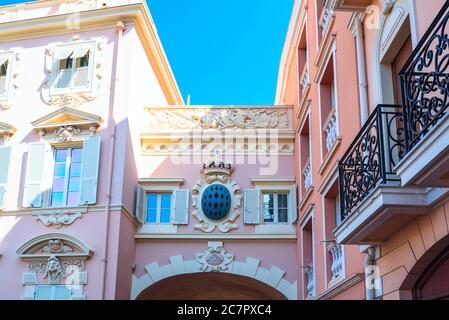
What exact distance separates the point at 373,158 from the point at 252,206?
843cm

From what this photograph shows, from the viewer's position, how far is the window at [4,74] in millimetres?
16484

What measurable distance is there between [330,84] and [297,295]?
18.6ft

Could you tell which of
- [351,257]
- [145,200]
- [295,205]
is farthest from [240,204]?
[351,257]

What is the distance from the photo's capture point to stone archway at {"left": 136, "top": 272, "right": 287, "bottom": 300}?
51.6 ft

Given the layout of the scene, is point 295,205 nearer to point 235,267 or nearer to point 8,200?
point 235,267

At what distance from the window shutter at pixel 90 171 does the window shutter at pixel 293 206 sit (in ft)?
16.7

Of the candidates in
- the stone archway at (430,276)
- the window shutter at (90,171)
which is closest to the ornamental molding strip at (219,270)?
the window shutter at (90,171)

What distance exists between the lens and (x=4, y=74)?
A: 1680cm

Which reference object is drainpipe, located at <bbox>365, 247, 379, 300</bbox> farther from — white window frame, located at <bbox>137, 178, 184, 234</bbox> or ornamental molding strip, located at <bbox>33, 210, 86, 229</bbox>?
ornamental molding strip, located at <bbox>33, 210, 86, 229</bbox>

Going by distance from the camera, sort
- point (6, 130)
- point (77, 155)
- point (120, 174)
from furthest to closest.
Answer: point (6, 130), point (77, 155), point (120, 174)

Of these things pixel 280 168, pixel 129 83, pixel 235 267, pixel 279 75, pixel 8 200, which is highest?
pixel 279 75

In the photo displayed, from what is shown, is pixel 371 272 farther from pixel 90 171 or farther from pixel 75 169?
pixel 75 169

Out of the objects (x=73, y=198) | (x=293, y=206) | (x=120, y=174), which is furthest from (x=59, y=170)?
(x=293, y=206)

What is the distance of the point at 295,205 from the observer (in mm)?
15578
